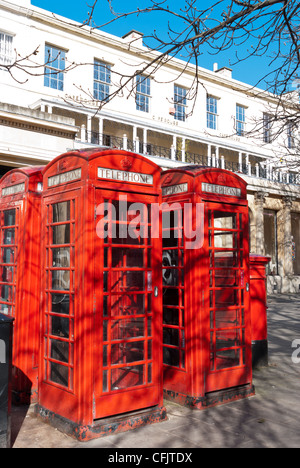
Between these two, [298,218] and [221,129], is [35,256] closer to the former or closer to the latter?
[221,129]

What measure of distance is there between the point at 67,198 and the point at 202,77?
23009mm

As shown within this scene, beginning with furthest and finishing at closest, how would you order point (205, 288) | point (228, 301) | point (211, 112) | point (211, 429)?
point (211, 112) < point (228, 301) < point (205, 288) < point (211, 429)

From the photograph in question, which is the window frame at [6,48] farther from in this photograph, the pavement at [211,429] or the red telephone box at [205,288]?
the pavement at [211,429]

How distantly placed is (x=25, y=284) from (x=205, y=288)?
7.02 ft

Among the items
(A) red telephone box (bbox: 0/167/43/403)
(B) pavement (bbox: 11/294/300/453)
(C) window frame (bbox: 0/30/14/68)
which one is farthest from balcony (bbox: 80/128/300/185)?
(B) pavement (bbox: 11/294/300/453)

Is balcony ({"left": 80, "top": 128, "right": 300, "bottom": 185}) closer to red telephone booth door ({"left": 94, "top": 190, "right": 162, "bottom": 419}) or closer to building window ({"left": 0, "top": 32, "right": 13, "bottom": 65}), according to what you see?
building window ({"left": 0, "top": 32, "right": 13, "bottom": 65})

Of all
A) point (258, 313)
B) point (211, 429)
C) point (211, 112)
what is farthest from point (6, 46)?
point (211, 429)

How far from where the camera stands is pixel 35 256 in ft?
16.6

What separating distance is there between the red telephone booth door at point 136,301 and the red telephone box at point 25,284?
1.10m

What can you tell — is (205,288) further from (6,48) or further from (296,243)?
(296,243)

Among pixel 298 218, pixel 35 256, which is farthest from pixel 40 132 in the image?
pixel 298 218

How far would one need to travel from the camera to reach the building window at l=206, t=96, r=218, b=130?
83.9 ft

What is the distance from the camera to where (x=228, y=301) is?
5.37 metres

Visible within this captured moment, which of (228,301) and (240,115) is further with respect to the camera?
(240,115)
